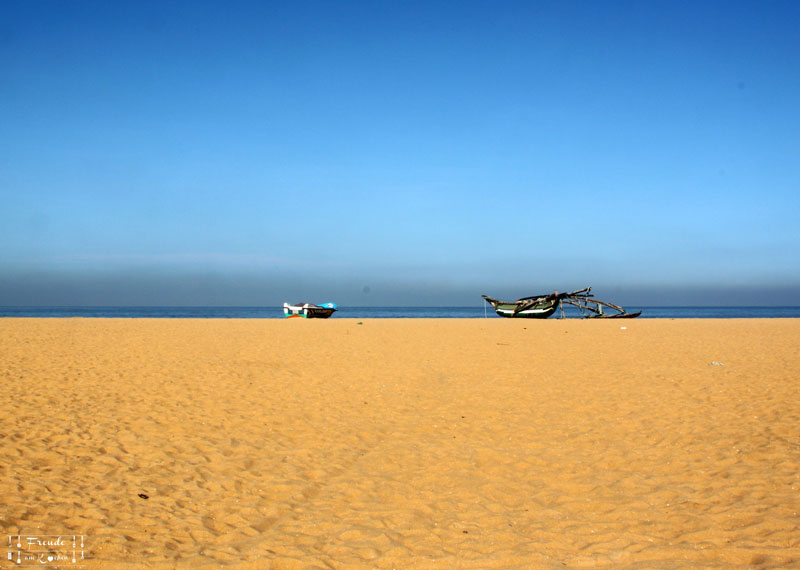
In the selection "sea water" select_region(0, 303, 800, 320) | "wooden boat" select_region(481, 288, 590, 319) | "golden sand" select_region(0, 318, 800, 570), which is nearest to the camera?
"golden sand" select_region(0, 318, 800, 570)

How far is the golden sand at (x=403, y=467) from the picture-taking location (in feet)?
14.5

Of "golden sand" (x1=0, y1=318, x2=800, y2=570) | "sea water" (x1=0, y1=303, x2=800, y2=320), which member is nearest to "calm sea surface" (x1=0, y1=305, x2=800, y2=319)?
"sea water" (x1=0, y1=303, x2=800, y2=320)

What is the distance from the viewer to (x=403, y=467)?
6.52m

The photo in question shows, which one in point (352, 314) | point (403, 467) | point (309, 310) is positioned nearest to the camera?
point (403, 467)

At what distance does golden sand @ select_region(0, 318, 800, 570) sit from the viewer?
14.5 feet

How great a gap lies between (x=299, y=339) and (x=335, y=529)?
58.2 ft

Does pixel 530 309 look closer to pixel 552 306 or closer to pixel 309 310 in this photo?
pixel 552 306

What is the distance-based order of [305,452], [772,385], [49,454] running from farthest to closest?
1. [772,385]
2. [305,452]
3. [49,454]

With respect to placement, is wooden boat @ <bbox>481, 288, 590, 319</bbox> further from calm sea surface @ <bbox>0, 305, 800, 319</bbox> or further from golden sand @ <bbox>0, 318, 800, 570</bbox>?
golden sand @ <bbox>0, 318, 800, 570</bbox>

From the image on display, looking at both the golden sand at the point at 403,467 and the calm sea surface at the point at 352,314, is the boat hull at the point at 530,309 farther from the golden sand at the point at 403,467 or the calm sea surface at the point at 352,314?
the golden sand at the point at 403,467

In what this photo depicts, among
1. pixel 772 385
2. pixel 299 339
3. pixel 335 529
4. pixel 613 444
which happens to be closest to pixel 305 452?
pixel 335 529

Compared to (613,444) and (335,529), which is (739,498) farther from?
(335,529)

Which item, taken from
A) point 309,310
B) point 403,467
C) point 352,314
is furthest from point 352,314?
point 403,467

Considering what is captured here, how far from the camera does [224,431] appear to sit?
7867 millimetres
